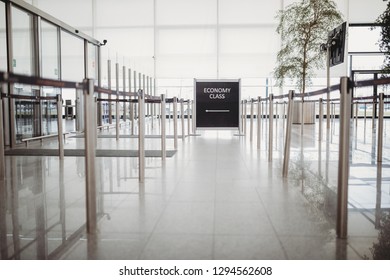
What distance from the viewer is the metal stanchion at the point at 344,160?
5.99ft

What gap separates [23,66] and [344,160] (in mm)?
5623

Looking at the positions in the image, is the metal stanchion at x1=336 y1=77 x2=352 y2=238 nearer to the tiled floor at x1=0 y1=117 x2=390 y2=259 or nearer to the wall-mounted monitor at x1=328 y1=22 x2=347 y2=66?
the tiled floor at x1=0 y1=117 x2=390 y2=259

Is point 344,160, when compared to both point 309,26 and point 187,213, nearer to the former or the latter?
point 187,213

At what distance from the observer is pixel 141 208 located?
7.69ft

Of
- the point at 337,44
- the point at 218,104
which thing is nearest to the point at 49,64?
the point at 218,104

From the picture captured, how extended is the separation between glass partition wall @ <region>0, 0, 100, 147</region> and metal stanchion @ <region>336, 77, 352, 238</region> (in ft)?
14.1

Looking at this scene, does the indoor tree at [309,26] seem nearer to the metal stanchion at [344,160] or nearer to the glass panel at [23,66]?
the glass panel at [23,66]

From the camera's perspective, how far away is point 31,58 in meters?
6.41

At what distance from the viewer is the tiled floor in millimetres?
1668

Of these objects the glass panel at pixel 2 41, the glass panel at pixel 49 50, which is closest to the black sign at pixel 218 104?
the glass panel at pixel 49 50

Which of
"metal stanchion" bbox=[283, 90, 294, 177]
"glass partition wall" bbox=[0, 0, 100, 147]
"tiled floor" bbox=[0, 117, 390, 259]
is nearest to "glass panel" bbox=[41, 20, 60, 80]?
"glass partition wall" bbox=[0, 0, 100, 147]

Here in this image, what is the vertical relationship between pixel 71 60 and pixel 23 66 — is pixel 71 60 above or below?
above
